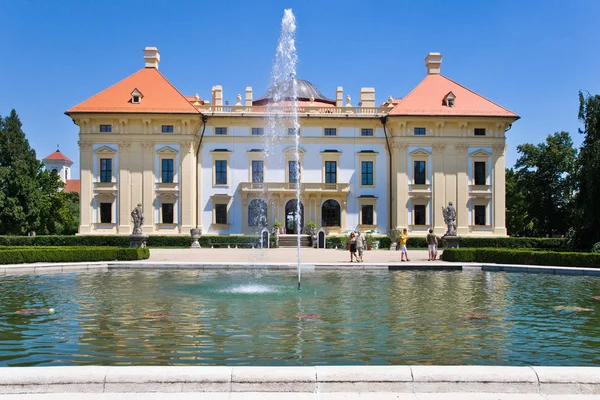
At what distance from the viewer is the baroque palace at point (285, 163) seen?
4078 centimetres

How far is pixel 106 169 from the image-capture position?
4109 centimetres

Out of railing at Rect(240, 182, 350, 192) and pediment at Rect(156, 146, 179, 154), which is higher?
pediment at Rect(156, 146, 179, 154)

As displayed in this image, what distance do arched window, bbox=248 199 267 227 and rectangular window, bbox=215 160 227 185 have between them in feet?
9.09

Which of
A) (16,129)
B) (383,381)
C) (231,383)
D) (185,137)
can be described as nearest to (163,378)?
(231,383)

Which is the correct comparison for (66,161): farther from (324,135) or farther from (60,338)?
(60,338)

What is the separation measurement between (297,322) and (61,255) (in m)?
15.4

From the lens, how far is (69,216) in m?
58.5

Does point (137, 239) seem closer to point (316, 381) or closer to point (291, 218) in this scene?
point (291, 218)

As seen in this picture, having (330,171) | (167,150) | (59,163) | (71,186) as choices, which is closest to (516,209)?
(330,171)

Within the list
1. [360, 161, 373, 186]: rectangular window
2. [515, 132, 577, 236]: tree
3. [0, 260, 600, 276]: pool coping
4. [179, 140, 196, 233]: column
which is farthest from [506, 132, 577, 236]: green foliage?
[179, 140, 196, 233]: column

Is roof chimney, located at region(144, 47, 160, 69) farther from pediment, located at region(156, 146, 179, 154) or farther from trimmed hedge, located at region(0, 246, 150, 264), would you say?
trimmed hedge, located at region(0, 246, 150, 264)

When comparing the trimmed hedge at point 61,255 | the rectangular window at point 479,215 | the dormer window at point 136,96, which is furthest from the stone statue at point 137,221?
the rectangular window at point 479,215

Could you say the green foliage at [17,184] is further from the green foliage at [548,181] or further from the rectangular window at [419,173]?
the green foliage at [548,181]

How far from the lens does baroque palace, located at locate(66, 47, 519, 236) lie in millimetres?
40781
